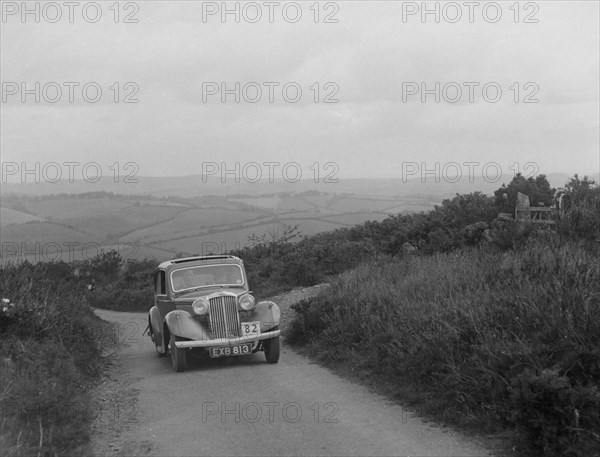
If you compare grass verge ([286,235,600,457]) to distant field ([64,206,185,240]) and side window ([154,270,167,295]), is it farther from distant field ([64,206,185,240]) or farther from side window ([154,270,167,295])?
distant field ([64,206,185,240])

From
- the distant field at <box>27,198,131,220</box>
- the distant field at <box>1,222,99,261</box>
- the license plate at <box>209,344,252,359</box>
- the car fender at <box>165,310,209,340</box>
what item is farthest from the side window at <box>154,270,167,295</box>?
the distant field at <box>27,198,131,220</box>

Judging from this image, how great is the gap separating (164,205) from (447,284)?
7475 cm

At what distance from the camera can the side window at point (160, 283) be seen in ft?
52.4

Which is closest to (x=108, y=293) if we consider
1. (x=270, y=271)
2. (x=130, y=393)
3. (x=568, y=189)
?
(x=270, y=271)

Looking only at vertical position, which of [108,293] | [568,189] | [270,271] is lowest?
[108,293]

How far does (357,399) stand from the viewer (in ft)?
34.0

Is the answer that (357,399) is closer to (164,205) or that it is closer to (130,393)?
(130,393)

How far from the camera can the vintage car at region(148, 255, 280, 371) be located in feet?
44.6

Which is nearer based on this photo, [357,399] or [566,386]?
[566,386]

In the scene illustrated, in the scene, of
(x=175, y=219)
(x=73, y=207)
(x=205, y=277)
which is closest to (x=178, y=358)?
(x=205, y=277)

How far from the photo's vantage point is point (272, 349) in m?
14.0

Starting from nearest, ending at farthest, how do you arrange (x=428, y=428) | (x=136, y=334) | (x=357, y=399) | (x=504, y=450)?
(x=504, y=450)
(x=428, y=428)
(x=357, y=399)
(x=136, y=334)

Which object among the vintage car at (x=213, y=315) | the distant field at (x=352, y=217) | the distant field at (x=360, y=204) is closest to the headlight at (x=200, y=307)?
the vintage car at (x=213, y=315)

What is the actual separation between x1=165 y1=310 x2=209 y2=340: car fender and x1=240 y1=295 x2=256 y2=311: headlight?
939mm
